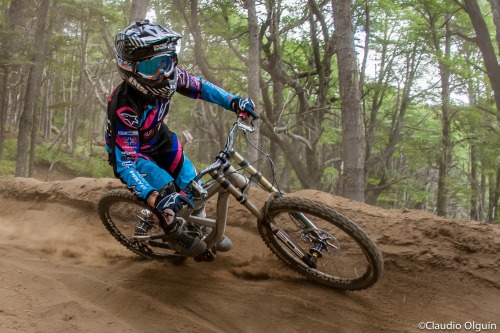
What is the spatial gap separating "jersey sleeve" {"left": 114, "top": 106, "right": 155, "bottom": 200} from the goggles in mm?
333

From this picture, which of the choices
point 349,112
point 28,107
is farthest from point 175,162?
point 28,107

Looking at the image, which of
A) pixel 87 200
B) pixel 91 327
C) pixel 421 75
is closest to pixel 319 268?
pixel 91 327

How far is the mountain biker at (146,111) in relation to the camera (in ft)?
10.3

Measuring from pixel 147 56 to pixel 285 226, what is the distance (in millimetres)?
1995

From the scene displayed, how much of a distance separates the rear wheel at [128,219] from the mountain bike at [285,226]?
393 millimetres

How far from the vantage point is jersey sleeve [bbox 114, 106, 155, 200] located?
10.5 feet

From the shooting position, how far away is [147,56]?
3.14 m

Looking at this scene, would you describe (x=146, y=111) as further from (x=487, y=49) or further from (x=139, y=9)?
(x=487, y=49)

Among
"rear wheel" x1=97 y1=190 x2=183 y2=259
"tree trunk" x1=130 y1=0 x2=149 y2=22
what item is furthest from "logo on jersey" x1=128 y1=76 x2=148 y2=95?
"tree trunk" x1=130 y1=0 x2=149 y2=22

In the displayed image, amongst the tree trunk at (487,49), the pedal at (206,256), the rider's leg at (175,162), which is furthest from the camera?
the tree trunk at (487,49)

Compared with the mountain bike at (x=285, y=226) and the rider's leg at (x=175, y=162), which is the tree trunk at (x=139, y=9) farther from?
the mountain bike at (x=285, y=226)

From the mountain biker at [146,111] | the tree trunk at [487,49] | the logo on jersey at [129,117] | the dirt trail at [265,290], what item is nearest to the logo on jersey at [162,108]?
the mountain biker at [146,111]

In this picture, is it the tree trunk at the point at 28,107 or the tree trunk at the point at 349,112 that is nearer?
the tree trunk at the point at 349,112

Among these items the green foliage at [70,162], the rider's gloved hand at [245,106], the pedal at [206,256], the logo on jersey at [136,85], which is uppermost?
the logo on jersey at [136,85]
